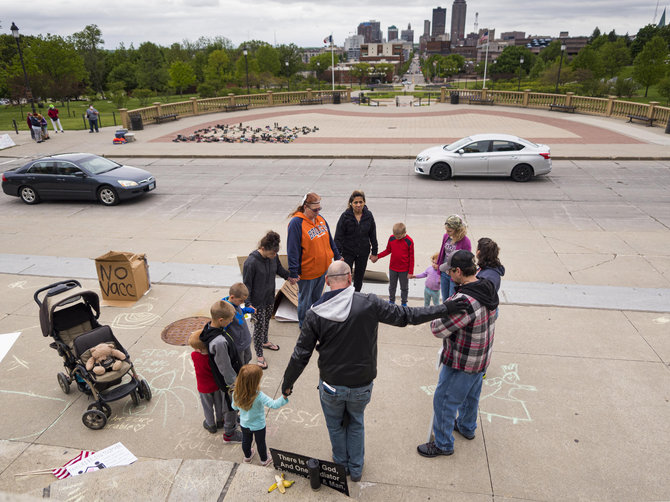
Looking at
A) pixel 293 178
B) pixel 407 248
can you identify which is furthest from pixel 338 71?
pixel 407 248

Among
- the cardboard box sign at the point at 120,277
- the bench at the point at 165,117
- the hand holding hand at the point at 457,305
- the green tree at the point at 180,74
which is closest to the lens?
the hand holding hand at the point at 457,305

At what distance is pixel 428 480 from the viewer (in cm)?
410

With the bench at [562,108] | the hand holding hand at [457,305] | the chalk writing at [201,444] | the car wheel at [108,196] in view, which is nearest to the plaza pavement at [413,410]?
the chalk writing at [201,444]

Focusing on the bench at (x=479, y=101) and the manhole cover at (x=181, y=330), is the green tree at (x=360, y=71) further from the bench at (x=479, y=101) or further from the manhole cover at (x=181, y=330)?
the manhole cover at (x=181, y=330)

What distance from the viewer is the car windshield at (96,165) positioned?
45.8 ft

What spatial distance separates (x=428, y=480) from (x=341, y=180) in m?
12.6

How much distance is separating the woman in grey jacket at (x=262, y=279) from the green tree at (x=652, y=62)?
49598mm

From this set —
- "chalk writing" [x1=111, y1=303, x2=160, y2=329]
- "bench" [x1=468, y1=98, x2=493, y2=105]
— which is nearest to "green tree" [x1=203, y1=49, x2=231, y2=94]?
"bench" [x1=468, y1=98, x2=493, y2=105]

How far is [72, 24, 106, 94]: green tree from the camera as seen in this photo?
68812mm

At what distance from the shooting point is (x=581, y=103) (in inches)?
1252

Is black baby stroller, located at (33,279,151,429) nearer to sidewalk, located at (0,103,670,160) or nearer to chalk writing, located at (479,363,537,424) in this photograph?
chalk writing, located at (479,363,537,424)

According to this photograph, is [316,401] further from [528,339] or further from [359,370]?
[528,339]

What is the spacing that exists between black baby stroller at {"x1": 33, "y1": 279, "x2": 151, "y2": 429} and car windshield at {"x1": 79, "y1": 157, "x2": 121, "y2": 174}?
31.7 ft

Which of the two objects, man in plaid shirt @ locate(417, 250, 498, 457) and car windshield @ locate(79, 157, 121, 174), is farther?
car windshield @ locate(79, 157, 121, 174)
